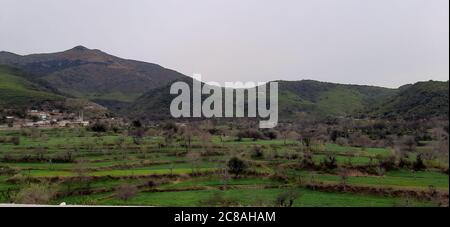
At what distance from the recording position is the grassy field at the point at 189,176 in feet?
63.4

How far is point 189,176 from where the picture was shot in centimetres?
2486

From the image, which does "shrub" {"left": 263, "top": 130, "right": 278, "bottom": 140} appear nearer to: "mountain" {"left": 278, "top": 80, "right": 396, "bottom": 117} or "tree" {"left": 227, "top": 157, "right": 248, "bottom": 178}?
"tree" {"left": 227, "top": 157, "right": 248, "bottom": 178}

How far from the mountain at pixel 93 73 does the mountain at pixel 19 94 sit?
26.8 m

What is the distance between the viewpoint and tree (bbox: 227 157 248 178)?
2558 centimetres

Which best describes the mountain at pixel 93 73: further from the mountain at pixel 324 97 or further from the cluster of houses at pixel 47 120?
the cluster of houses at pixel 47 120

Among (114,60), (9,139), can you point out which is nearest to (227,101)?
(9,139)

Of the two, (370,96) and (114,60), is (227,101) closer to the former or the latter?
(370,96)

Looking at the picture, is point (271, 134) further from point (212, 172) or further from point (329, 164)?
point (212, 172)

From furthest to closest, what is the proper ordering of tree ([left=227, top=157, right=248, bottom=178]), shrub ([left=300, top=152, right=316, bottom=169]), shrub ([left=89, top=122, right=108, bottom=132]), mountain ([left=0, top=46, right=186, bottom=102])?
mountain ([left=0, top=46, right=186, bottom=102]) → shrub ([left=89, top=122, right=108, bottom=132]) → shrub ([left=300, top=152, right=316, bottom=169]) → tree ([left=227, top=157, right=248, bottom=178])

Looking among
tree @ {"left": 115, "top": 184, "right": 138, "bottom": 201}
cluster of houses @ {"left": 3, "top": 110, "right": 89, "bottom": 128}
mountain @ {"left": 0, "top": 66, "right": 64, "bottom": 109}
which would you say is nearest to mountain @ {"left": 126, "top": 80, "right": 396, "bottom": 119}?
cluster of houses @ {"left": 3, "top": 110, "right": 89, "bottom": 128}

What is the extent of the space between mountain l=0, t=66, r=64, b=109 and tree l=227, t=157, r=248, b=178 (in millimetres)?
39017

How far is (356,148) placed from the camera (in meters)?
32.0
